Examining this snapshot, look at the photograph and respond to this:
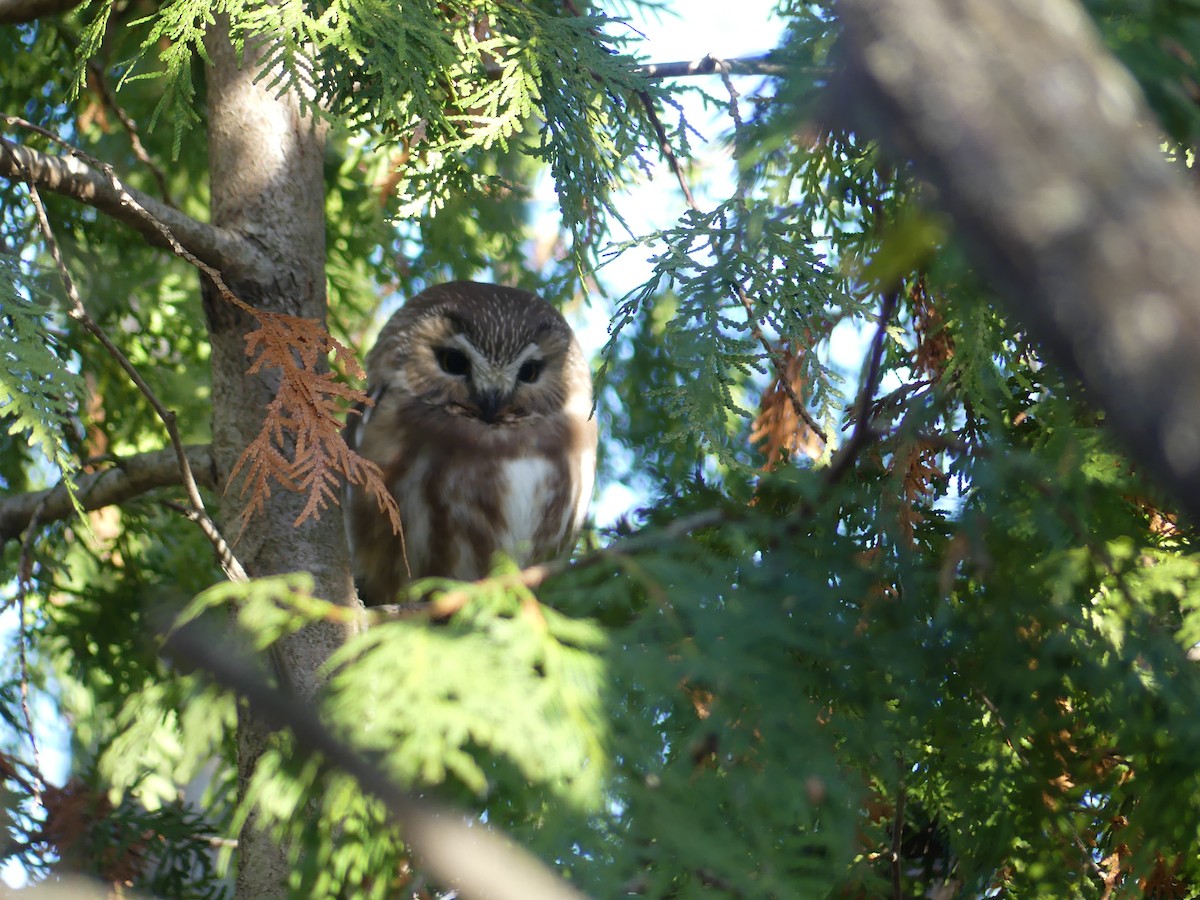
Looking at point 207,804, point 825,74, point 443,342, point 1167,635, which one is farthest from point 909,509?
point 443,342

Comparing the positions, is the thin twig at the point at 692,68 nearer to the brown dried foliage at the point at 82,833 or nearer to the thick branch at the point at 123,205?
the thick branch at the point at 123,205

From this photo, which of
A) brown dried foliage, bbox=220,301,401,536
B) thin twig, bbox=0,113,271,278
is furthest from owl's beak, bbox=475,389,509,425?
brown dried foliage, bbox=220,301,401,536

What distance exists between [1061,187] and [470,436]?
8.50ft

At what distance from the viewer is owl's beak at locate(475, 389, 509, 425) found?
3400 mm

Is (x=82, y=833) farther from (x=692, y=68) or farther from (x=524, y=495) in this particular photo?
(x=692, y=68)

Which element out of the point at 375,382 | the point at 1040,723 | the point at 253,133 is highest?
the point at 375,382

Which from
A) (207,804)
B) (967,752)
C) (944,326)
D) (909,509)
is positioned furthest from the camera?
(207,804)

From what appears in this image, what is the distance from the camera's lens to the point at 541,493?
3.34 m

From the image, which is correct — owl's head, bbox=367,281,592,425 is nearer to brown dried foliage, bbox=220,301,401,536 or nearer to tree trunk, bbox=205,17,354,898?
tree trunk, bbox=205,17,354,898

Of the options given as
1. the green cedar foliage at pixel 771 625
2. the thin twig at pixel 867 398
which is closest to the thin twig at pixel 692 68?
the green cedar foliage at pixel 771 625

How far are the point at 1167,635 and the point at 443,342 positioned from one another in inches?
99.2

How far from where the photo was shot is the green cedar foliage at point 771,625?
1.13m

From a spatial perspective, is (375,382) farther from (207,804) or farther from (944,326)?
(944,326)

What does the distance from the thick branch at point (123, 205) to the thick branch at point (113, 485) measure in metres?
0.47
